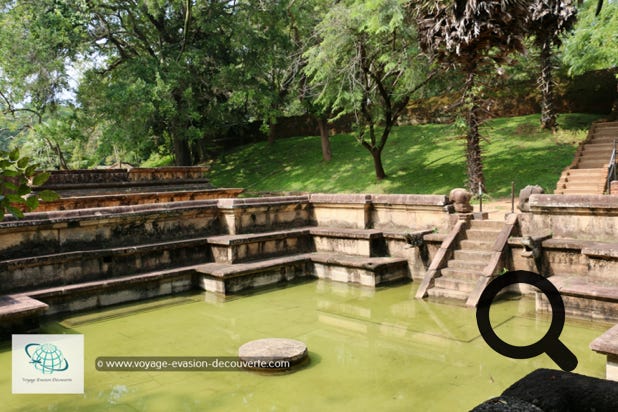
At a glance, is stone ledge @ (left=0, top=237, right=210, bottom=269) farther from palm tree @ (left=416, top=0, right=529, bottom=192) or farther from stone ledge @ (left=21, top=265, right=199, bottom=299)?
palm tree @ (left=416, top=0, right=529, bottom=192)

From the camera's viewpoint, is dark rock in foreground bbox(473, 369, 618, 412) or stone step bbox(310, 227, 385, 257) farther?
stone step bbox(310, 227, 385, 257)

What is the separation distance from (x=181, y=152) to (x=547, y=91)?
1561 cm

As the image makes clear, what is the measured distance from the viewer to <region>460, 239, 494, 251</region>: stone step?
8273 millimetres

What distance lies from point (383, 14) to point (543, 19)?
4.18 metres

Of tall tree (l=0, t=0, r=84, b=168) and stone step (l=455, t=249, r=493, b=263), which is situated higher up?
tall tree (l=0, t=0, r=84, b=168)

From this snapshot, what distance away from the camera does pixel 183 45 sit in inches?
821

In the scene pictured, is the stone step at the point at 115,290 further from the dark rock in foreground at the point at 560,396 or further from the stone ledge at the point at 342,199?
the dark rock in foreground at the point at 560,396

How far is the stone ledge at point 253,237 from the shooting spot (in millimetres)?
8930

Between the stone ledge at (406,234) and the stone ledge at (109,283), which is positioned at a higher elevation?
the stone ledge at (406,234)

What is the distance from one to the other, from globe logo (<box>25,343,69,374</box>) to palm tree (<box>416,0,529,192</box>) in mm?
8700

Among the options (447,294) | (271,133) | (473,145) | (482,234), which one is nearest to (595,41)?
(473,145)

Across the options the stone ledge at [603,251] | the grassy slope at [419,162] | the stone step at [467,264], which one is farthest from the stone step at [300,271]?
the grassy slope at [419,162]

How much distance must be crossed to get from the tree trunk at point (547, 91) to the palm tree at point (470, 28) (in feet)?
22.5

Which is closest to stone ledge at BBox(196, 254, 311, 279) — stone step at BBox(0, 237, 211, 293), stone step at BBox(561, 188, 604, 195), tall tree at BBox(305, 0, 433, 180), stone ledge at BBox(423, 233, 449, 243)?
stone step at BBox(0, 237, 211, 293)
